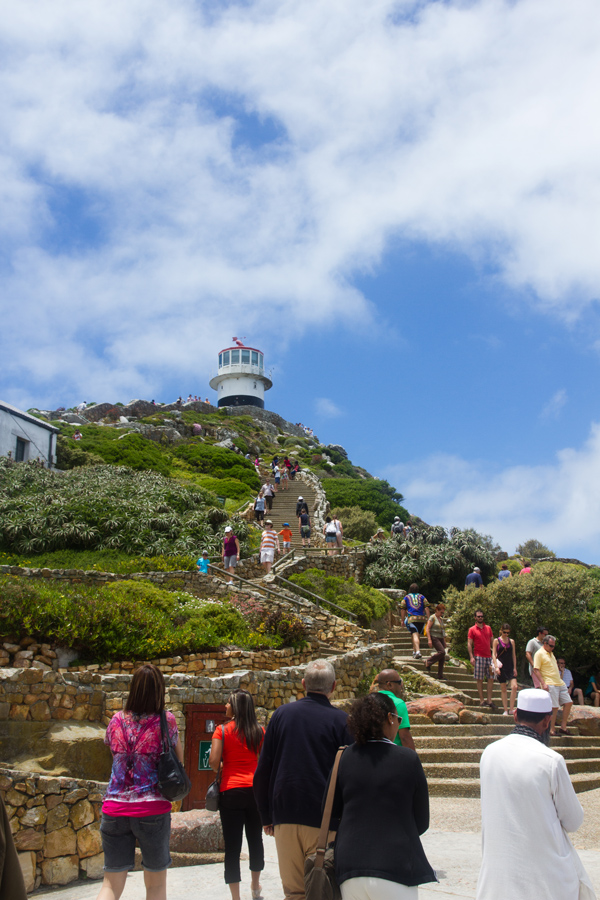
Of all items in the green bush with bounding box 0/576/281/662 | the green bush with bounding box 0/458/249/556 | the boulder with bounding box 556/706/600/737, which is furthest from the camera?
the green bush with bounding box 0/458/249/556

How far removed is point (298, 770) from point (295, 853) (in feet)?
1.33

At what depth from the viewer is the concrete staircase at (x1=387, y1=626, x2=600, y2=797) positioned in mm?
8845

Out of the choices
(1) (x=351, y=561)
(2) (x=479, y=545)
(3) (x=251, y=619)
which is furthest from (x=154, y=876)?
(2) (x=479, y=545)

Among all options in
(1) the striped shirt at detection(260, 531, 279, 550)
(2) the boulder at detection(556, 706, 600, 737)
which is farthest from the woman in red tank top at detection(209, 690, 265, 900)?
(1) the striped shirt at detection(260, 531, 279, 550)

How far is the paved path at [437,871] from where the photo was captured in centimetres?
524

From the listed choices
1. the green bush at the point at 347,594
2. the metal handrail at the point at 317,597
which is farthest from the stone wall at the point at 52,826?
the green bush at the point at 347,594

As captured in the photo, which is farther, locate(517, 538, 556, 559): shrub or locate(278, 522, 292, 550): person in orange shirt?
locate(517, 538, 556, 559): shrub

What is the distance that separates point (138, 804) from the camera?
399 cm

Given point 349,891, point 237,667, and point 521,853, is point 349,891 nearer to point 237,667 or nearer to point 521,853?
point 521,853

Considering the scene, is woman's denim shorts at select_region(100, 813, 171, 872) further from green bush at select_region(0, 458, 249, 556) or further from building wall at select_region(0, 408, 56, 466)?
building wall at select_region(0, 408, 56, 466)

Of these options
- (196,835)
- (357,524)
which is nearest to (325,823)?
(196,835)

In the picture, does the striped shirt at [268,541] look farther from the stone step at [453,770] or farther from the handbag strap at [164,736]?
the handbag strap at [164,736]

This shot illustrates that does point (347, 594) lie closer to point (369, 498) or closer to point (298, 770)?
point (298, 770)

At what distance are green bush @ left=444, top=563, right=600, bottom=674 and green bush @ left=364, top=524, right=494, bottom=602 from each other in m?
5.21
